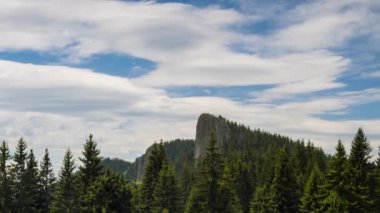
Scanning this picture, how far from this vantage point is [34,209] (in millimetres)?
74625

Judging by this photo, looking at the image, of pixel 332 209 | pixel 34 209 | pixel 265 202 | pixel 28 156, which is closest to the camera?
pixel 332 209

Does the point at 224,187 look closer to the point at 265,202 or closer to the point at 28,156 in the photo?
the point at 265,202

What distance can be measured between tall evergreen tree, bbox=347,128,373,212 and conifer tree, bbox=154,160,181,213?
90.7 ft

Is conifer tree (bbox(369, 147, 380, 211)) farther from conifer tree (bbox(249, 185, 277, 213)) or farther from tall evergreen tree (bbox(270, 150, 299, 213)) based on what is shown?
conifer tree (bbox(249, 185, 277, 213))

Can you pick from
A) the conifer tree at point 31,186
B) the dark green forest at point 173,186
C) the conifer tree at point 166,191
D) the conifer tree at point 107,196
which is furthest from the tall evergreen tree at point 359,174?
the conifer tree at point 31,186

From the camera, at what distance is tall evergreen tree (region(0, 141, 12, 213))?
7333cm

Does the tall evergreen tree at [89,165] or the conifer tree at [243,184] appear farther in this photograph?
the conifer tree at [243,184]

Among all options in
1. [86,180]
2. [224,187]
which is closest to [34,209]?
[86,180]

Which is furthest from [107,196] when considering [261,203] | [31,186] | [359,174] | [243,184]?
[243,184]

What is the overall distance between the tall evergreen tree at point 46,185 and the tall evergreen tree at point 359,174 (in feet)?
159

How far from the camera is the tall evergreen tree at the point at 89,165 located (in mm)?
55312

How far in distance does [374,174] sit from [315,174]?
1306 cm

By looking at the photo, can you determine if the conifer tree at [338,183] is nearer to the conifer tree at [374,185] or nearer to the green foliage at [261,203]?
the conifer tree at [374,185]

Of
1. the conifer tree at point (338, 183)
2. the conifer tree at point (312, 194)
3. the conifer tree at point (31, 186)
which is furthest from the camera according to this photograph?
the conifer tree at point (31, 186)
